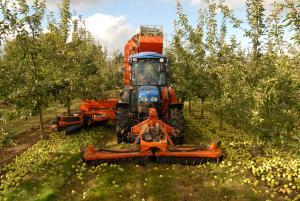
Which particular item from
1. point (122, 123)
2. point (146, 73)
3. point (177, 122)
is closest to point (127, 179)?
point (122, 123)

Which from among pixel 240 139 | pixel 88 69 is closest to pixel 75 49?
pixel 88 69

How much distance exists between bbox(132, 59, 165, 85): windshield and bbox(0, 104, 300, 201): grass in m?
3.35

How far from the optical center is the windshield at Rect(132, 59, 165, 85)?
52.1 ft

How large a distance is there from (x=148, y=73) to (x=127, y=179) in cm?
614

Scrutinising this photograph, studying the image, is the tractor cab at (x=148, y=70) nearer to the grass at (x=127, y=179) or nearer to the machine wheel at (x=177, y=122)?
the machine wheel at (x=177, y=122)

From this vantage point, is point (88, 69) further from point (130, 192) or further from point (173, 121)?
point (130, 192)

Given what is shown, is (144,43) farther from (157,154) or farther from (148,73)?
(157,154)

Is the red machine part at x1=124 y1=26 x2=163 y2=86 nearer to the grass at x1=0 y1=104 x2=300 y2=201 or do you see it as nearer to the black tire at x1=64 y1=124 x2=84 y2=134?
the black tire at x1=64 y1=124 x2=84 y2=134

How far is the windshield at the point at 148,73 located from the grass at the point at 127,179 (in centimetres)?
335

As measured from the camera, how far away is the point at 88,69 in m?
23.4

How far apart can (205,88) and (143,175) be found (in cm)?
1022

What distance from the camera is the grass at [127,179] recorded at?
10070mm

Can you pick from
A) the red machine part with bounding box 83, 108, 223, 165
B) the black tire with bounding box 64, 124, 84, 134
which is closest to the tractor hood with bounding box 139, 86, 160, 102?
the red machine part with bounding box 83, 108, 223, 165

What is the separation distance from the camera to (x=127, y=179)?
11203 mm
